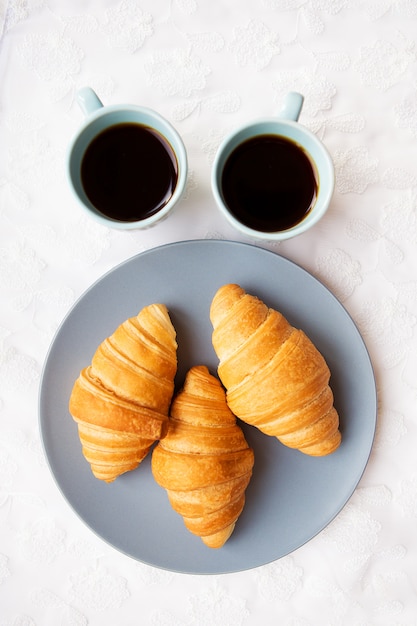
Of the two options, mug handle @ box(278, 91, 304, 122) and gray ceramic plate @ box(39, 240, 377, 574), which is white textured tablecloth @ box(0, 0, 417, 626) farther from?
mug handle @ box(278, 91, 304, 122)

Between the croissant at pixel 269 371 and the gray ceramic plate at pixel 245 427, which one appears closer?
the croissant at pixel 269 371

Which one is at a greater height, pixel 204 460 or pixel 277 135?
pixel 277 135

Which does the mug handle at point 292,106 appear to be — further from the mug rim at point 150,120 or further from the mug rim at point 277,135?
the mug rim at point 150,120

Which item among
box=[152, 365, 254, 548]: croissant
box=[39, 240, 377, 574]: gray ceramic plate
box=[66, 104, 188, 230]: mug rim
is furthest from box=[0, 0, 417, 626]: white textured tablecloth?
box=[152, 365, 254, 548]: croissant

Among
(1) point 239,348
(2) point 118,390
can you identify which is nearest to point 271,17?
(1) point 239,348

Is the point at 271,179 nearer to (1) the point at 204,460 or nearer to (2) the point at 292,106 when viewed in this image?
(2) the point at 292,106

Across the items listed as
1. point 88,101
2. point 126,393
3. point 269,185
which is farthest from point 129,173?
point 126,393

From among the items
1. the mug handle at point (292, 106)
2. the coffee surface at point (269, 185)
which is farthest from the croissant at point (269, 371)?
the mug handle at point (292, 106)
